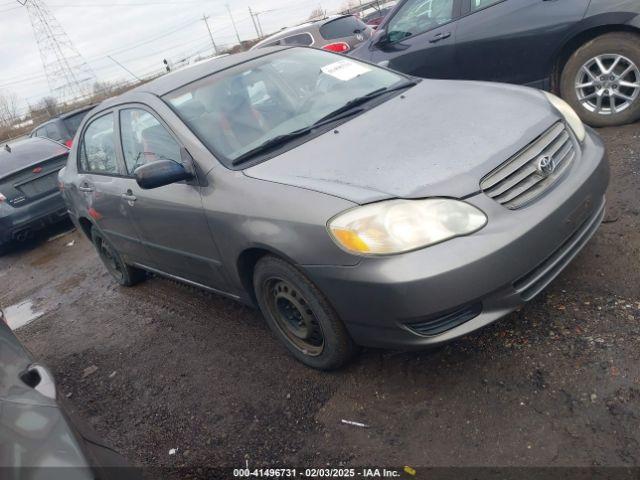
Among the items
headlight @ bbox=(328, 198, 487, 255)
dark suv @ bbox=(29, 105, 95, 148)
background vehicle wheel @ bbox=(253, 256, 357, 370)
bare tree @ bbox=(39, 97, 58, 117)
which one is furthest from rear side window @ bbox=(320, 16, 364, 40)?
bare tree @ bbox=(39, 97, 58, 117)

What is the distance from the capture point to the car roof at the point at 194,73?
347cm

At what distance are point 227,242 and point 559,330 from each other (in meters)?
1.82

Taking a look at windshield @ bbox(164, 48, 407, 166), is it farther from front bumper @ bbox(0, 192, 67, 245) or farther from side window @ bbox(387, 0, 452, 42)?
front bumper @ bbox(0, 192, 67, 245)

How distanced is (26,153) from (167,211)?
5.49 metres

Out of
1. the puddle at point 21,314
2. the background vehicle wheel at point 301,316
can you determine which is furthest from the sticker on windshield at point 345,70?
the puddle at point 21,314

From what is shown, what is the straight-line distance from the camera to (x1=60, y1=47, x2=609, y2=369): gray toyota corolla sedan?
224cm

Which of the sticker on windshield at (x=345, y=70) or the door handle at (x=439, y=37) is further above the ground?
the sticker on windshield at (x=345, y=70)

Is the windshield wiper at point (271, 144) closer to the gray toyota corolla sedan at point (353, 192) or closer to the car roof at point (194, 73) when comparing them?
the gray toyota corolla sedan at point (353, 192)

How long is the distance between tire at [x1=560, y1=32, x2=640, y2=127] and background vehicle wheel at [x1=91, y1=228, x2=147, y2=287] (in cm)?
437

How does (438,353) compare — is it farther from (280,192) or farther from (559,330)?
(280,192)

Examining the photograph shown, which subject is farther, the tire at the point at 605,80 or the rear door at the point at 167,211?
the tire at the point at 605,80

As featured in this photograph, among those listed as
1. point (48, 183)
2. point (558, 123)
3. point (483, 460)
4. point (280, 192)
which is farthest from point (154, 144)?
point (48, 183)

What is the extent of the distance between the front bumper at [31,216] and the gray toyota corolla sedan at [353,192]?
4191mm

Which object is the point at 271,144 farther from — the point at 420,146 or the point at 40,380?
the point at 40,380
